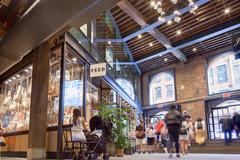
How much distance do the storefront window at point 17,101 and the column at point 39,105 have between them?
126cm

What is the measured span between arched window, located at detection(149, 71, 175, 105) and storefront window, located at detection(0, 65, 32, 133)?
35.9 ft

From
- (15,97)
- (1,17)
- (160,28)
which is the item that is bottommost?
(15,97)

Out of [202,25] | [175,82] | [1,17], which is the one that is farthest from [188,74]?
[1,17]

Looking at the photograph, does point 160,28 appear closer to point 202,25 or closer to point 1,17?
point 202,25

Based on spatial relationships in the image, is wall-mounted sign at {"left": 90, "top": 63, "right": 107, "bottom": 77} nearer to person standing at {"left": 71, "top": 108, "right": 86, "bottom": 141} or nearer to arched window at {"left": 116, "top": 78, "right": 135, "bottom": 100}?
person standing at {"left": 71, "top": 108, "right": 86, "bottom": 141}

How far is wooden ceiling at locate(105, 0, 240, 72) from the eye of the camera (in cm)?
1201

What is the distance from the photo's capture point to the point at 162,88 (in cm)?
1820

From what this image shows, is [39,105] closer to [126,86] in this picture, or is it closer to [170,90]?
[126,86]

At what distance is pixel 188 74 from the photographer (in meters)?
17.0

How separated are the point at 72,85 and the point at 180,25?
829 centimetres

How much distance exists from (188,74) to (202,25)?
13.8 feet

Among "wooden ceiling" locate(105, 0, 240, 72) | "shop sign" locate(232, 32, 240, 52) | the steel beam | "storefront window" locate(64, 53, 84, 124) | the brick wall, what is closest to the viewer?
"storefront window" locate(64, 53, 84, 124)

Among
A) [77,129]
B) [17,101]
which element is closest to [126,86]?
[17,101]

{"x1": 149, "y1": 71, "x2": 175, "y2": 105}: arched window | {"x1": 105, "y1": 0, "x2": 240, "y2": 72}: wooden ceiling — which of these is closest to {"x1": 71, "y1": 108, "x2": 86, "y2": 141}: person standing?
{"x1": 105, "y1": 0, "x2": 240, "y2": 72}: wooden ceiling
